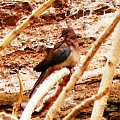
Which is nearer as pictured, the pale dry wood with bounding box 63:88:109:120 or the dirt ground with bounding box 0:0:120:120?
the pale dry wood with bounding box 63:88:109:120

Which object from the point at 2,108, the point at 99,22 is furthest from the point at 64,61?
the point at 99,22

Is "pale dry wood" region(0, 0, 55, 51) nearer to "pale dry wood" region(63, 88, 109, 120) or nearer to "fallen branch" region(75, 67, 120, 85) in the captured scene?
"pale dry wood" region(63, 88, 109, 120)

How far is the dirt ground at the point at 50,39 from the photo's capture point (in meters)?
3.50

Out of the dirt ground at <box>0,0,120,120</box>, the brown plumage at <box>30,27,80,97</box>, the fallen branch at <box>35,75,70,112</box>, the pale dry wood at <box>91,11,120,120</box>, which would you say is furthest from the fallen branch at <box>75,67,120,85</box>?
the pale dry wood at <box>91,11,120,120</box>

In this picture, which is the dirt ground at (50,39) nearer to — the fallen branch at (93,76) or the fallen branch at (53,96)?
the fallen branch at (93,76)

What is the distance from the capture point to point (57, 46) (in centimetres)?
243

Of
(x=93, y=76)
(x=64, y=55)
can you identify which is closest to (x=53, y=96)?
(x=64, y=55)

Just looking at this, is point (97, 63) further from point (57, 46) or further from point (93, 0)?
point (57, 46)

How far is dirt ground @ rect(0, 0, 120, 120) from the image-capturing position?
3495 millimetres

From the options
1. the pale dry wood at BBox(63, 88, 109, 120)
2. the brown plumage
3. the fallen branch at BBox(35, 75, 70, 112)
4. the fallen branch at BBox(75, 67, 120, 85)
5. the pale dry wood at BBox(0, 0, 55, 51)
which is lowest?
the fallen branch at BBox(75, 67, 120, 85)

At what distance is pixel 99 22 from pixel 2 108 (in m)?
1.09

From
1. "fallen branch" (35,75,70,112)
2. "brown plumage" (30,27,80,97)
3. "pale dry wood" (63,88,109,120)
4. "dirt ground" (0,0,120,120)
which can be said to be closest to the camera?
"pale dry wood" (63,88,109,120)

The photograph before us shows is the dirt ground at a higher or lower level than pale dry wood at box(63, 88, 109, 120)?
lower

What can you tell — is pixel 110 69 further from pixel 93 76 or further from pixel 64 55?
pixel 93 76
